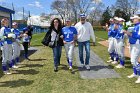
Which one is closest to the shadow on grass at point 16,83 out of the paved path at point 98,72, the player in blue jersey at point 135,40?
the paved path at point 98,72

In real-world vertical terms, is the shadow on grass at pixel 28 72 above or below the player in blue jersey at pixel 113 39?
below

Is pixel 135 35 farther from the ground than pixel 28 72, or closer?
farther from the ground

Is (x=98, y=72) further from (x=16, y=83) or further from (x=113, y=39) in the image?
(x=16, y=83)

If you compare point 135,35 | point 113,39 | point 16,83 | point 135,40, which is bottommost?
point 16,83

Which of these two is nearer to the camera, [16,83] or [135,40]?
[135,40]

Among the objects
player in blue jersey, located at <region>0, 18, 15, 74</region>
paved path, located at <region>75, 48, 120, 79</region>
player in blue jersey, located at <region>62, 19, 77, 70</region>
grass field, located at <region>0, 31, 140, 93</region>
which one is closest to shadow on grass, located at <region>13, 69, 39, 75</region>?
grass field, located at <region>0, 31, 140, 93</region>

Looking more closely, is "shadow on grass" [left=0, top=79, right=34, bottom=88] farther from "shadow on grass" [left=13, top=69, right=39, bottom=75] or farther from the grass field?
"shadow on grass" [left=13, top=69, right=39, bottom=75]

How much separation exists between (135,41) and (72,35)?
8.62 ft

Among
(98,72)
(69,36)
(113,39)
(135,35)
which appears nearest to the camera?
(135,35)

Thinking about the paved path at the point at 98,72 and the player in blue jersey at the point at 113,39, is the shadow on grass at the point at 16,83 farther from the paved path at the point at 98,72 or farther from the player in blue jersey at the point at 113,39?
the player in blue jersey at the point at 113,39

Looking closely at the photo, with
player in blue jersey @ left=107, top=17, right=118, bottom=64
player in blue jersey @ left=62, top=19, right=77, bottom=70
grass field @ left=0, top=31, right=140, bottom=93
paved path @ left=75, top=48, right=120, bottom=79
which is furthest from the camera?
player in blue jersey @ left=107, top=17, right=118, bottom=64

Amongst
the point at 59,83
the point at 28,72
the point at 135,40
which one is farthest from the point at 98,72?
the point at 28,72

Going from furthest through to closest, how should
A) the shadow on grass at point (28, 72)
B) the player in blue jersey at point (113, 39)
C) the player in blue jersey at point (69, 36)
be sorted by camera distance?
1. the player in blue jersey at point (113, 39)
2. the player in blue jersey at point (69, 36)
3. the shadow on grass at point (28, 72)

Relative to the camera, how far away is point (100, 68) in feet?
38.1
